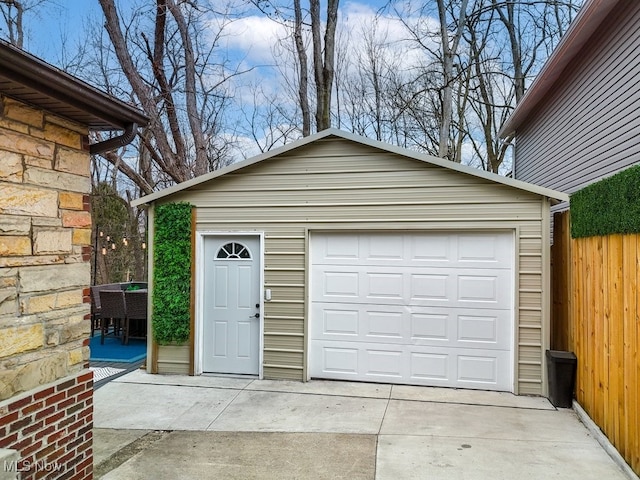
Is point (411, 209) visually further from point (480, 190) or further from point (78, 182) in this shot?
point (78, 182)

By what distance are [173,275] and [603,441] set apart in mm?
5330

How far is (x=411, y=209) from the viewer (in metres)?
6.09

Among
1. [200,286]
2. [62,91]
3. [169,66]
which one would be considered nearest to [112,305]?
[200,286]

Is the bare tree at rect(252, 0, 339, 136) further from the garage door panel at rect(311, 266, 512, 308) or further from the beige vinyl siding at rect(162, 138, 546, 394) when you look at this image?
the garage door panel at rect(311, 266, 512, 308)

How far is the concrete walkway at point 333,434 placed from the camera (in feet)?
12.5

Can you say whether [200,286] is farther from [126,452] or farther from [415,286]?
[415,286]

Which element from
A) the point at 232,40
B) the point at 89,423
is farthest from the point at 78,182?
the point at 232,40

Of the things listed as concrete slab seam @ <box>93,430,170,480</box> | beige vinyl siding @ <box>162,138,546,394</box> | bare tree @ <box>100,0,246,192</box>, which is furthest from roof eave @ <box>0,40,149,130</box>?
bare tree @ <box>100,0,246,192</box>

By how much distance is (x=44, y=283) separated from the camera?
122 inches

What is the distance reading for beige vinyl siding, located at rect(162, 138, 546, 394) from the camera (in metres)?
5.77

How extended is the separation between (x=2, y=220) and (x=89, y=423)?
1587 millimetres

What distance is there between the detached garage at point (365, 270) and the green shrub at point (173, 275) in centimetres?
14

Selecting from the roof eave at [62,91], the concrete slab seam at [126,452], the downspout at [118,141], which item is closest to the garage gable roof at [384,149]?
the downspout at [118,141]

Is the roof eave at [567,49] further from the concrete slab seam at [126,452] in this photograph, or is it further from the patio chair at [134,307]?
the patio chair at [134,307]
